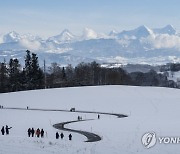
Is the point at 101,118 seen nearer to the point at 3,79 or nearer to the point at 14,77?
the point at 14,77

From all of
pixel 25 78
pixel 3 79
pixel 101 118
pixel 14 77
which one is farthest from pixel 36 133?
pixel 3 79

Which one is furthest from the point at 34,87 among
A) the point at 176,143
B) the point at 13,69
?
the point at 176,143

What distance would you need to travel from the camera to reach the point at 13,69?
327ft

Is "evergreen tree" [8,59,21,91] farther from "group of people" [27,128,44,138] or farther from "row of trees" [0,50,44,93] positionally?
"group of people" [27,128,44,138]

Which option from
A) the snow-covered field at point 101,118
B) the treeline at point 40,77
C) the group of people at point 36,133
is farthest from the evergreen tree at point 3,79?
the group of people at point 36,133

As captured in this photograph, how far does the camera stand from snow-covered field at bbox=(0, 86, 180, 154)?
24.1m

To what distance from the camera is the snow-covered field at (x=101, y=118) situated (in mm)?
24109

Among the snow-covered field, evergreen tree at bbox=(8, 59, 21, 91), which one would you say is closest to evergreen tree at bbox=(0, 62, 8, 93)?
evergreen tree at bbox=(8, 59, 21, 91)

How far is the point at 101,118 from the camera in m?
53.2

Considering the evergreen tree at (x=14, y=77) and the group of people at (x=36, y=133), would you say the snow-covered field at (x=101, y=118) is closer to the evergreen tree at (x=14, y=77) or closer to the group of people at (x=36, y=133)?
the group of people at (x=36, y=133)

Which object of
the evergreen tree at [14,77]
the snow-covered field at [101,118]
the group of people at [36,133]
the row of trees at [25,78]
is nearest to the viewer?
the snow-covered field at [101,118]

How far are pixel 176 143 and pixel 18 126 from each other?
70.3ft

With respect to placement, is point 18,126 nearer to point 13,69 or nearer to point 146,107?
point 146,107

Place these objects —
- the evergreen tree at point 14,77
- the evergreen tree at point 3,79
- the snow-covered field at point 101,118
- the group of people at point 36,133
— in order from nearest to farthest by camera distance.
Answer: the snow-covered field at point 101,118 → the group of people at point 36,133 → the evergreen tree at point 14,77 → the evergreen tree at point 3,79
